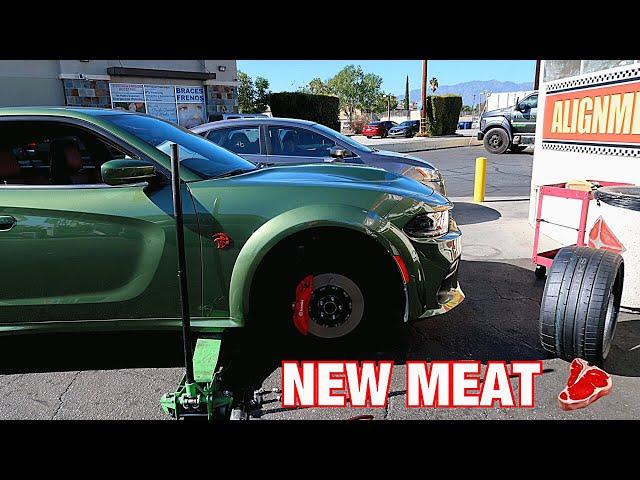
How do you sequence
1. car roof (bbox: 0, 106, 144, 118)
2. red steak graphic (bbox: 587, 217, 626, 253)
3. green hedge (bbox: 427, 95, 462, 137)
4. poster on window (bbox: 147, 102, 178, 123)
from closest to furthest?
car roof (bbox: 0, 106, 144, 118) < red steak graphic (bbox: 587, 217, 626, 253) < poster on window (bbox: 147, 102, 178, 123) < green hedge (bbox: 427, 95, 462, 137)

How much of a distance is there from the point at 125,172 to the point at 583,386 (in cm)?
284

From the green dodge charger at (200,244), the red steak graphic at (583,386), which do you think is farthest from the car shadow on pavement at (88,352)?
the red steak graphic at (583,386)

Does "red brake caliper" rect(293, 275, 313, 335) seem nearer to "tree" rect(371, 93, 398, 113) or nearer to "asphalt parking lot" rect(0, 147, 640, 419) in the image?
"asphalt parking lot" rect(0, 147, 640, 419)

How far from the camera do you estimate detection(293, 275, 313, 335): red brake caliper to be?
2.90m

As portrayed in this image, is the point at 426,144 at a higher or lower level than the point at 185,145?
lower

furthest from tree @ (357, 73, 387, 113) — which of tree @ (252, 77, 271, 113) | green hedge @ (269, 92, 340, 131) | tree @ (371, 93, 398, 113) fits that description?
green hedge @ (269, 92, 340, 131)

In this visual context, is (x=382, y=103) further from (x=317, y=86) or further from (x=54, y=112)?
(x=54, y=112)

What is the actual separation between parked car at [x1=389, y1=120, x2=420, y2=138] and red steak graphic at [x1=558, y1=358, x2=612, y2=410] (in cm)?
2676

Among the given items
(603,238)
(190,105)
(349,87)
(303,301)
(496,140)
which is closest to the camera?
(303,301)

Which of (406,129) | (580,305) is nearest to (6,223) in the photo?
(580,305)

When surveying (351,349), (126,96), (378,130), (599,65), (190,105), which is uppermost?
(126,96)

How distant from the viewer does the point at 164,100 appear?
18.9 m

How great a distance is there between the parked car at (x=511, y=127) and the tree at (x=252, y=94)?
25226 mm

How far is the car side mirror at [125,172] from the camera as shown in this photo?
8.36 ft
